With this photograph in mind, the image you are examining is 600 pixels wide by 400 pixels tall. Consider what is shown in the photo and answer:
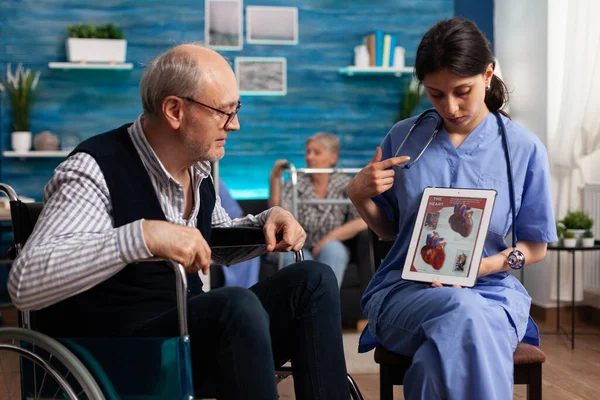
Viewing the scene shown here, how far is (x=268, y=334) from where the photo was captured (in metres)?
1.47


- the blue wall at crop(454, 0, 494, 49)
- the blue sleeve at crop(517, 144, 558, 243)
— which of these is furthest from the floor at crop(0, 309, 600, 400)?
the blue wall at crop(454, 0, 494, 49)

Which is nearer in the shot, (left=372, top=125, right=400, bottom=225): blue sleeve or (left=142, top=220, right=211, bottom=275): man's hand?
(left=142, top=220, right=211, bottom=275): man's hand

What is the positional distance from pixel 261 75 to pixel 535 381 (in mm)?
4019

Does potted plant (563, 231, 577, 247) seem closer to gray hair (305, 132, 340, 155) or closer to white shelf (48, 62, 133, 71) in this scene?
gray hair (305, 132, 340, 155)

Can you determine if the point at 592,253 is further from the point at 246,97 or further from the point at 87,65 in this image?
the point at 87,65

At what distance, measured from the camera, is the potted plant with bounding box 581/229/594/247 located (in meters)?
4.00

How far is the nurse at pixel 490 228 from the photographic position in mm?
1666

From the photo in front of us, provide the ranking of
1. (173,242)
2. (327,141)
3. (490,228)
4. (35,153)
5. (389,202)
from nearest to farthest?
1. (173,242)
2. (490,228)
3. (389,202)
4. (327,141)
5. (35,153)

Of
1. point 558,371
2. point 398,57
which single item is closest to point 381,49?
point 398,57

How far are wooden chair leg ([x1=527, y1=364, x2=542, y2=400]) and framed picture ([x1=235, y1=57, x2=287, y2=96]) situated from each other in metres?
3.96

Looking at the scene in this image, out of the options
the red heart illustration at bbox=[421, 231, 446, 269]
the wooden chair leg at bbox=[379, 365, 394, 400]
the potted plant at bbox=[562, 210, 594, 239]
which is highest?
the red heart illustration at bbox=[421, 231, 446, 269]

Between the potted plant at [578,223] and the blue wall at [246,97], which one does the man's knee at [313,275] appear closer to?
the potted plant at [578,223]

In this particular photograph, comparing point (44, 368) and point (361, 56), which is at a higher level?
point (361, 56)

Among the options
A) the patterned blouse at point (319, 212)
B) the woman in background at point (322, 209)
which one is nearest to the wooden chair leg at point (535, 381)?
the woman in background at point (322, 209)
